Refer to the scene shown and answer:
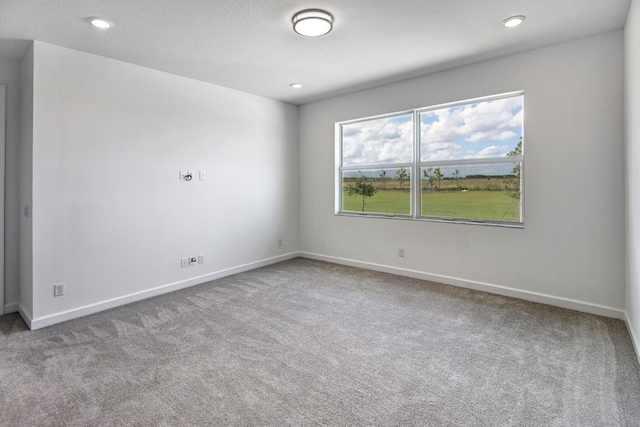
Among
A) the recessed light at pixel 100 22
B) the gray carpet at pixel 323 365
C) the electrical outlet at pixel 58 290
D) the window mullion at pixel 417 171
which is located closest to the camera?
the gray carpet at pixel 323 365

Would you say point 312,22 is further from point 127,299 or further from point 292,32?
point 127,299

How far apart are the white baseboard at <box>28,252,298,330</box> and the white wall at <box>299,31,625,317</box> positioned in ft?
8.04

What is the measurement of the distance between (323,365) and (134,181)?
9.31ft

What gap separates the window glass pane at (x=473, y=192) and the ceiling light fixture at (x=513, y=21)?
144 cm

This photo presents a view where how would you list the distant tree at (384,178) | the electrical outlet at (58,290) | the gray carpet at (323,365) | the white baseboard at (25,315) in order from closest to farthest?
the gray carpet at (323,365) → the white baseboard at (25,315) → the electrical outlet at (58,290) → the distant tree at (384,178)

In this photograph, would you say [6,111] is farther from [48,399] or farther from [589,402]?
[589,402]

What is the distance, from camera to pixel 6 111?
3.28m

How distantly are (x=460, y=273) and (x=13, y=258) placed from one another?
16.2ft

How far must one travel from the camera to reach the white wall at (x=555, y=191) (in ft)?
9.91

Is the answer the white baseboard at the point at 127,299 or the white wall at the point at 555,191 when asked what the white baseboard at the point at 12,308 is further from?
the white wall at the point at 555,191

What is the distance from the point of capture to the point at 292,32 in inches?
114

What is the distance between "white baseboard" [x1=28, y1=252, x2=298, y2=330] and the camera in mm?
2992

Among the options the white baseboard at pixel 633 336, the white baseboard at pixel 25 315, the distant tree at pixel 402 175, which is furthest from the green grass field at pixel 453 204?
the white baseboard at pixel 25 315

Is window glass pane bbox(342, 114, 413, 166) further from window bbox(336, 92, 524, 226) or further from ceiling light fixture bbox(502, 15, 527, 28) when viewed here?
ceiling light fixture bbox(502, 15, 527, 28)
